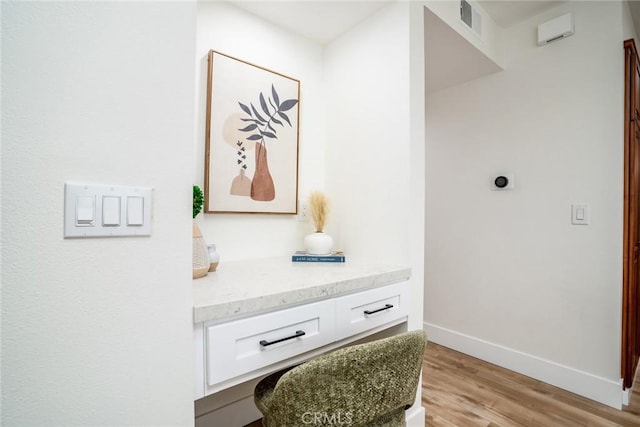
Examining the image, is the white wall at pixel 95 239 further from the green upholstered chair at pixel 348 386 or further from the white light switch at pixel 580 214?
the white light switch at pixel 580 214

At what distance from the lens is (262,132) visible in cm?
171

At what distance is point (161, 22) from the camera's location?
753 mm

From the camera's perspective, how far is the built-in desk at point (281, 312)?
870 millimetres

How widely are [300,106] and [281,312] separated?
4.41 feet

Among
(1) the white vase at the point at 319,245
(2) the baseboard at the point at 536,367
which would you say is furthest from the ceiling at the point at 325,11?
(2) the baseboard at the point at 536,367

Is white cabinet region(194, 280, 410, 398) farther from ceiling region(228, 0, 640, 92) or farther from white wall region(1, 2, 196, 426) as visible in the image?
ceiling region(228, 0, 640, 92)

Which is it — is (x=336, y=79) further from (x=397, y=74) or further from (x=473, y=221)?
(x=473, y=221)

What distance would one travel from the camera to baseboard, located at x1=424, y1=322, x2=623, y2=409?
1.84 metres

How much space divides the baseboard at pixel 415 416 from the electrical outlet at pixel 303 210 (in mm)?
1198

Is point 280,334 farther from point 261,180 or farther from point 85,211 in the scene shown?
point 261,180

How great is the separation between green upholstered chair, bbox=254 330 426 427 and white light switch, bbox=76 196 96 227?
584 millimetres

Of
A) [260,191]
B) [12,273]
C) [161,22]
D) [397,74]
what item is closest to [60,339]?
[12,273]

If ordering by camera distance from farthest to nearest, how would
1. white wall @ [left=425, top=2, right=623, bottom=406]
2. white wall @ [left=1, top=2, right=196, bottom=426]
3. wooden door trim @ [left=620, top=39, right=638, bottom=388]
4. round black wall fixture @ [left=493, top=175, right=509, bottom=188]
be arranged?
round black wall fixture @ [left=493, top=175, right=509, bottom=188], white wall @ [left=425, top=2, right=623, bottom=406], wooden door trim @ [left=620, top=39, right=638, bottom=388], white wall @ [left=1, top=2, right=196, bottom=426]

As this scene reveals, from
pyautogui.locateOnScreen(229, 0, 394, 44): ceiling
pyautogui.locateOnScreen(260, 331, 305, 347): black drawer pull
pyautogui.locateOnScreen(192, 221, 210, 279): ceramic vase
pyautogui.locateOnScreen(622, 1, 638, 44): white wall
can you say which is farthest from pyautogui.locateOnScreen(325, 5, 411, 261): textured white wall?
pyautogui.locateOnScreen(622, 1, 638, 44): white wall
